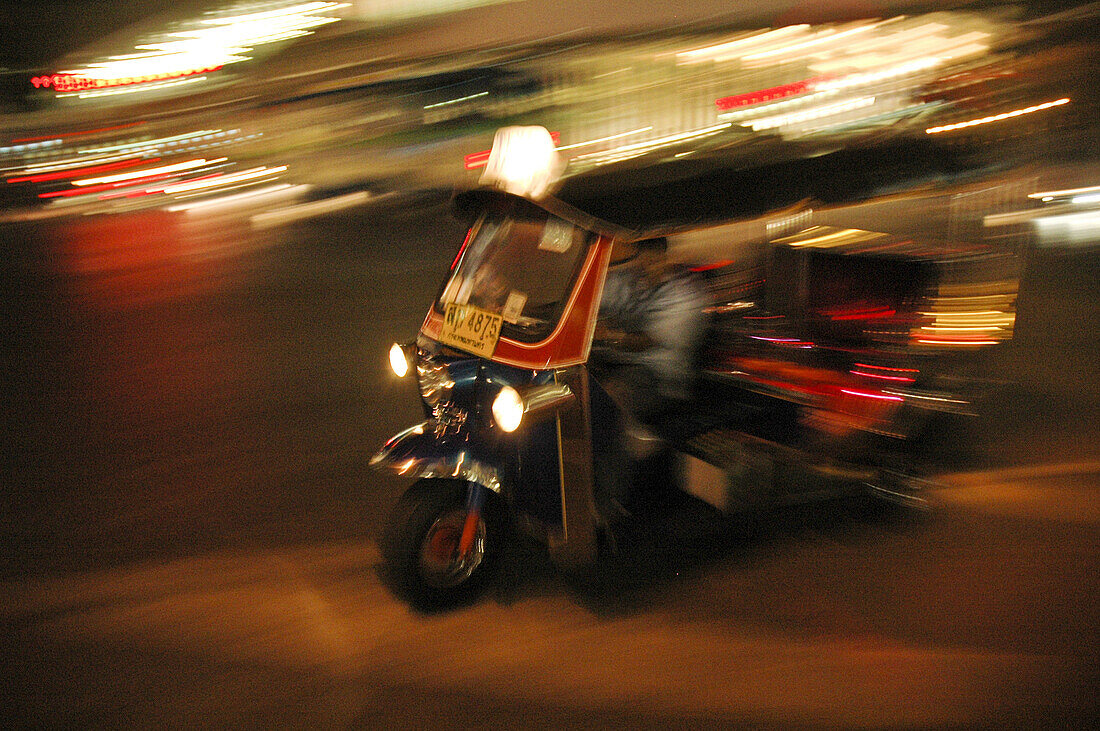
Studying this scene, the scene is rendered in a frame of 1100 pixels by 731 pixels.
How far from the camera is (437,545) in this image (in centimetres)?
312

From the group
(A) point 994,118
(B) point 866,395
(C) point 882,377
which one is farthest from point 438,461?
(A) point 994,118

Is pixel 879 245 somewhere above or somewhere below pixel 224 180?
above

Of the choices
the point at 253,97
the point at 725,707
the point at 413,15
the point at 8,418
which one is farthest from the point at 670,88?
the point at 253,97

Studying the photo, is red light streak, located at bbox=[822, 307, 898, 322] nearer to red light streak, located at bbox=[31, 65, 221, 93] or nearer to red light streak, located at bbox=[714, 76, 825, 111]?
red light streak, located at bbox=[714, 76, 825, 111]

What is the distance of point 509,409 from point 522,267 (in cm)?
69

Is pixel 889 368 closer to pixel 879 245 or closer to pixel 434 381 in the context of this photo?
pixel 879 245

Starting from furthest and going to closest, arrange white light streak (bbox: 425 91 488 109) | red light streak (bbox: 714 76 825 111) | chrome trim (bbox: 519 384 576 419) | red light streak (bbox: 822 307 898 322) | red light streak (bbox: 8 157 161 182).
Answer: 1. red light streak (bbox: 8 157 161 182)
2. white light streak (bbox: 425 91 488 109)
3. red light streak (bbox: 714 76 825 111)
4. red light streak (bbox: 822 307 898 322)
5. chrome trim (bbox: 519 384 576 419)

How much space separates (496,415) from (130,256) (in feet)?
38.9

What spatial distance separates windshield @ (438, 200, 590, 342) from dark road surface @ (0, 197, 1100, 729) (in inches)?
47.2

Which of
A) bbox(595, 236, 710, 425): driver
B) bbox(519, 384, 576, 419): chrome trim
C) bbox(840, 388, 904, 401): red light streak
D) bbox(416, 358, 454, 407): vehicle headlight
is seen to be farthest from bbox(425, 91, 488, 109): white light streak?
bbox(519, 384, 576, 419): chrome trim

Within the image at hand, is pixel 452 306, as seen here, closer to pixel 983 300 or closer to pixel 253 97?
pixel 983 300

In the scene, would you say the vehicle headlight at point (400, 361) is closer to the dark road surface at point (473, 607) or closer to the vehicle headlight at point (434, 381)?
the vehicle headlight at point (434, 381)

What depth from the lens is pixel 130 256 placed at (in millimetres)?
12367

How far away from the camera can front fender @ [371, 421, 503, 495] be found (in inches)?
119
